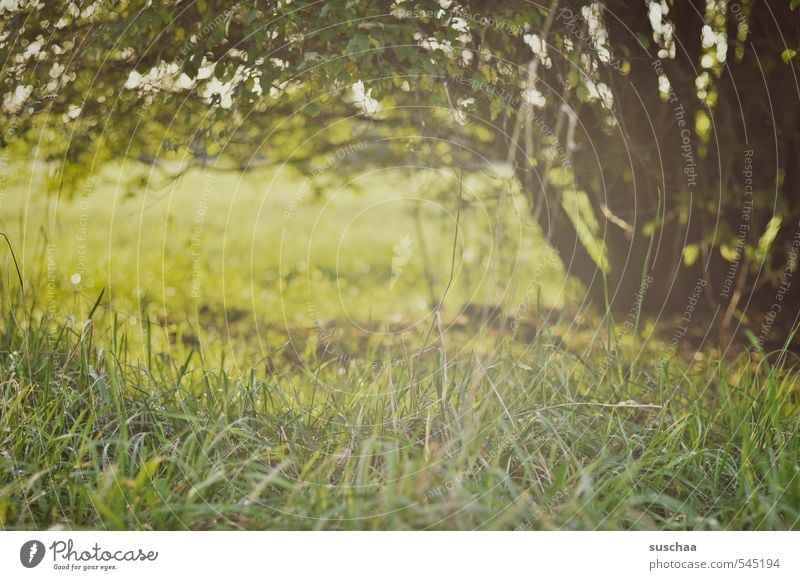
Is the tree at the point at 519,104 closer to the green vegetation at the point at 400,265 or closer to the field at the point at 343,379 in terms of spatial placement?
the green vegetation at the point at 400,265

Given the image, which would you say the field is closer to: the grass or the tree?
the grass

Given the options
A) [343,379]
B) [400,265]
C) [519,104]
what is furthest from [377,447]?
[519,104]

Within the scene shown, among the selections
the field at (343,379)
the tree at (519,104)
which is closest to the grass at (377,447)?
the field at (343,379)

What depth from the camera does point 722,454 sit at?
1.48 meters

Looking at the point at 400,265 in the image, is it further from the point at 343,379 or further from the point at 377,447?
the point at 377,447

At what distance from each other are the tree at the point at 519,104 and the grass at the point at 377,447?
43 cm

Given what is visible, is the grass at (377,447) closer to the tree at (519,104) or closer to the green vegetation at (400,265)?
the green vegetation at (400,265)

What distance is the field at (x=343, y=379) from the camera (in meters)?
1.40

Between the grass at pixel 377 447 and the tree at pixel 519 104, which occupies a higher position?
the tree at pixel 519 104

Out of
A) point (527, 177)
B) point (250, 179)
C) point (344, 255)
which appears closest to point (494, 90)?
point (527, 177)

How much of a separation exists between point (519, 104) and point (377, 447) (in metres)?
1.02

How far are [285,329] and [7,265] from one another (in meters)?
0.75

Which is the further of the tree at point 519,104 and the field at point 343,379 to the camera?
the tree at point 519,104
